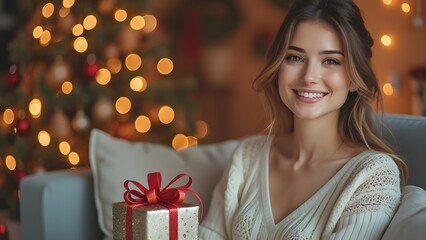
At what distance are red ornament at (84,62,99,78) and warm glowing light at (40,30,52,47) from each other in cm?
21

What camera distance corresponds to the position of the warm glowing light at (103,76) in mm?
3422

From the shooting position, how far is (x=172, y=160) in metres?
2.55

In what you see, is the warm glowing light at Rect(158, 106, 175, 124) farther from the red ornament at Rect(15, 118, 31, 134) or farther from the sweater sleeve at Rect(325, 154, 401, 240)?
the sweater sleeve at Rect(325, 154, 401, 240)

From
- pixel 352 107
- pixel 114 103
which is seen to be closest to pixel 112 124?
pixel 114 103

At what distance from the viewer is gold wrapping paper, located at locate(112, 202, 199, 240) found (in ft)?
5.64

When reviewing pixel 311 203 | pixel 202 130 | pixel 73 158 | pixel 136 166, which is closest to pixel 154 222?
pixel 311 203

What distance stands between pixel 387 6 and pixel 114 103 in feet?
4.32

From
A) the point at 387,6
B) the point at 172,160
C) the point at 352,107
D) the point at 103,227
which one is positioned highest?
the point at 387,6

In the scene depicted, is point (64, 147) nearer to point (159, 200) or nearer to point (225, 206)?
point (225, 206)

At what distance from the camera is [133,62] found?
11.5 feet

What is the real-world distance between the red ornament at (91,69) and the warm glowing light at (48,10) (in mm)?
291

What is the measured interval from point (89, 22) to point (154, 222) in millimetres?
1839

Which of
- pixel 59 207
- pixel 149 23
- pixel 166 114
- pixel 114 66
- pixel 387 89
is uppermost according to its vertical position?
pixel 149 23

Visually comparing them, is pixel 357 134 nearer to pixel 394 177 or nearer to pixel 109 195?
pixel 394 177
